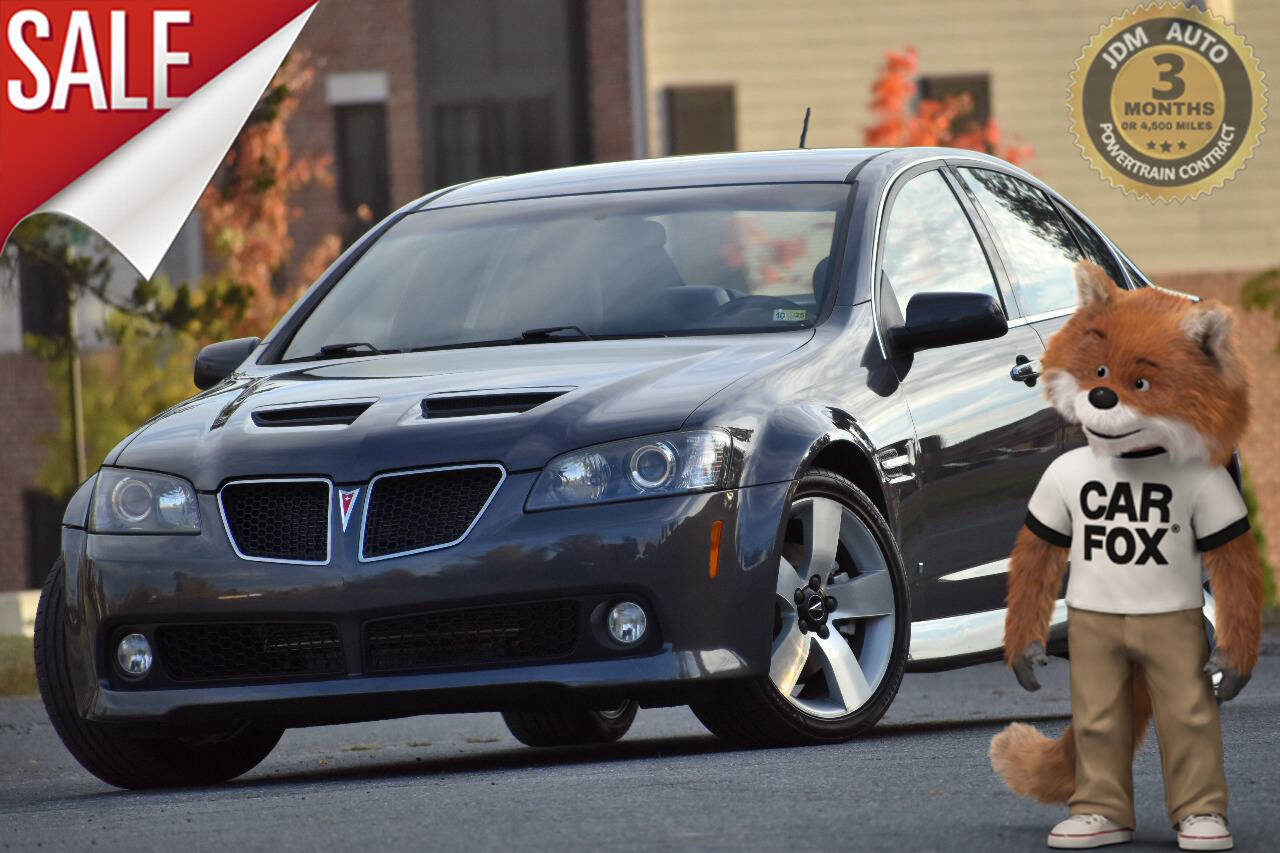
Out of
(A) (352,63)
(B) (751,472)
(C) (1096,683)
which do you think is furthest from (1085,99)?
(C) (1096,683)

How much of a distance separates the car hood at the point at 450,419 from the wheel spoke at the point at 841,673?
0.75 meters

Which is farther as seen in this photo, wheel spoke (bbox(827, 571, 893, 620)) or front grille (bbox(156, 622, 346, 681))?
wheel spoke (bbox(827, 571, 893, 620))

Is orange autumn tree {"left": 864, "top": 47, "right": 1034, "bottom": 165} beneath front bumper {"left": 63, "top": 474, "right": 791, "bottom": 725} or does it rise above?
above

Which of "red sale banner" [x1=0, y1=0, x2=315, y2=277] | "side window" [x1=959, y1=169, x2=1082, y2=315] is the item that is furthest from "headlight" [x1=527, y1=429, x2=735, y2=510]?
"red sale banner" [x1=0, y1=0, x2=315, y2=277]

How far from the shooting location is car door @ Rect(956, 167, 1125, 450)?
8289mm

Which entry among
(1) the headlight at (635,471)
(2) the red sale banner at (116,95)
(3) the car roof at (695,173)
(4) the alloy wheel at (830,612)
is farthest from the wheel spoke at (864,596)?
(2) the red sale banner at (116,95)

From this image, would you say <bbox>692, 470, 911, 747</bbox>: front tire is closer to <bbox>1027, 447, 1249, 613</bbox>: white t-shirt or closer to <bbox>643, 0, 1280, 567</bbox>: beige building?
<bbox>1027, 447, 1249, 613</bbox>: white t-shirt

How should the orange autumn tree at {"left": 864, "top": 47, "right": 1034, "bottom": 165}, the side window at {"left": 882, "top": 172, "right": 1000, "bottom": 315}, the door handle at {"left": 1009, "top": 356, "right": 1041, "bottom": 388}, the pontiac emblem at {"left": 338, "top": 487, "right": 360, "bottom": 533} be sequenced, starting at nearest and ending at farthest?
the pontiac emblem at {"left": 338, "top": 487, "right": 360, "bottom": 533}, the side window at {"left": 882, "top": 172, "right": 1000, "bottom": 315}, the door handle at {"left": 1009, "top": 356, "right": 1041, "bottom": 388}, the orange autumn tree at {"left": 864, "top": 47, "right": 1034, "bottom": 165}

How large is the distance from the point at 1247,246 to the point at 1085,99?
8.45ft

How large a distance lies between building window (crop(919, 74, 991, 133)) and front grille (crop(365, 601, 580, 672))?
21.1m

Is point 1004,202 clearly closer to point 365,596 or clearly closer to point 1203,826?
point 365,596

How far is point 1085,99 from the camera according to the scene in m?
26.2

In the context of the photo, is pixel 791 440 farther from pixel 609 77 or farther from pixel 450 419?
pixel 609 77

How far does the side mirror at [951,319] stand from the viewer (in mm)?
7059
